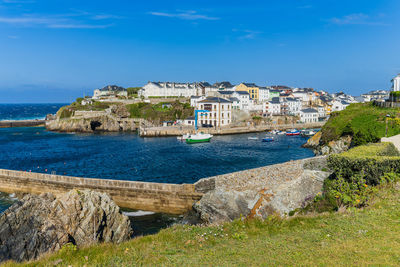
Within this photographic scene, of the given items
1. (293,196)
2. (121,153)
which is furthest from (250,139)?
(293,196)

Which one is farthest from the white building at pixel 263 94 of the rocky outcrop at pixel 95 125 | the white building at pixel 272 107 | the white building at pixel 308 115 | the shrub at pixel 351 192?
the shrub at pixel 351 192

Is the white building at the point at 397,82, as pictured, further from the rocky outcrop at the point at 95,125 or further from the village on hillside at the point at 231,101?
the rocky outcrop at the point at 95,125

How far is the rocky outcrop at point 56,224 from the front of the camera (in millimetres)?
15555

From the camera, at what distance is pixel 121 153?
53.2 meters

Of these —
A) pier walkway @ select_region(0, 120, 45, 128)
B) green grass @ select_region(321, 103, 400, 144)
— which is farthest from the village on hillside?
green grass @ select_region(321, 103, 400, 144)

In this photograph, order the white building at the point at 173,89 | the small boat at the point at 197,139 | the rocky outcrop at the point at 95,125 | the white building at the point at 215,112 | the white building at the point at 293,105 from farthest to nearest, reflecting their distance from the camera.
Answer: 1. the white building at the point at 173,89
2. the white building at the point at 293,105
3. the rocky outcrop at the point at 95,125
4. the white building at the point at 215,112
5. the small boat at the point at 197,139

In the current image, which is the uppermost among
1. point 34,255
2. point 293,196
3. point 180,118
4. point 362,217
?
point 180,118

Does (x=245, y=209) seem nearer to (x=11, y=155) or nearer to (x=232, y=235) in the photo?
(x=232, y=235)

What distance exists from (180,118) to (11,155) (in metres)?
58.8

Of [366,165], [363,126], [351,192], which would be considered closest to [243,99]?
[363,126]

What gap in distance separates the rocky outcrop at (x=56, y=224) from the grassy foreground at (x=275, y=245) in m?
5.07

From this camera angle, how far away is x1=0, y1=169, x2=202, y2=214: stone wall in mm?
24984

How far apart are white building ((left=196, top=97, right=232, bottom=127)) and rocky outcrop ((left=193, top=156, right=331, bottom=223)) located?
66021 millimetres

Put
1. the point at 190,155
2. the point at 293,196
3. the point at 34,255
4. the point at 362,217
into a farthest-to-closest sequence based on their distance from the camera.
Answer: the point at 190,155, the point at 293,196, the point at 34,255, the point at 362,217
